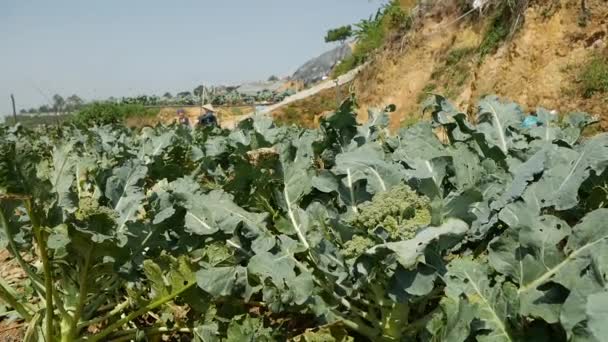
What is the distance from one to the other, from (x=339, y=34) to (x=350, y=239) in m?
52.0

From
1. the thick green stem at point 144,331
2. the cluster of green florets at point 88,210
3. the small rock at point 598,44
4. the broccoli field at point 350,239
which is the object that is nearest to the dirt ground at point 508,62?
the small rock at point 598,44

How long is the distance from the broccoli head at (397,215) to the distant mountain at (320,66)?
1631 inches

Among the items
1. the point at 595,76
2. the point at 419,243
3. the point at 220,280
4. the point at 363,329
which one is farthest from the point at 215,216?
the point at 595,76

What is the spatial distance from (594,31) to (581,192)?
8324mm

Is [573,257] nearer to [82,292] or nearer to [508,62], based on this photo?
[82,292]

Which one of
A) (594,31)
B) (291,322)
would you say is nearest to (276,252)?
(291,322)

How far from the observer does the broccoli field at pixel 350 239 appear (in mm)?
1768

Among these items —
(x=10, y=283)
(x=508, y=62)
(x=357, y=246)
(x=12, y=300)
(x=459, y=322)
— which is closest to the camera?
(x=459, y=322)

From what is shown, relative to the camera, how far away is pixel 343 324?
2.27 meters

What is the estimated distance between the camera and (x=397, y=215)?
1.99 meters

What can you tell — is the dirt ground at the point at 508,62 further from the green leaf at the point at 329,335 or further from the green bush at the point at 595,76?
the green leaf at the point at 329,335

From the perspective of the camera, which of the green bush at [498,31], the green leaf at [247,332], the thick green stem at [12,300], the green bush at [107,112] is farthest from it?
the green bush at [107,112]

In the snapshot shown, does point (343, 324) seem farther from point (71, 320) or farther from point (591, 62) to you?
point (591, 62)

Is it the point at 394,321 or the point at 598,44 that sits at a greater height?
the point at 598,44
